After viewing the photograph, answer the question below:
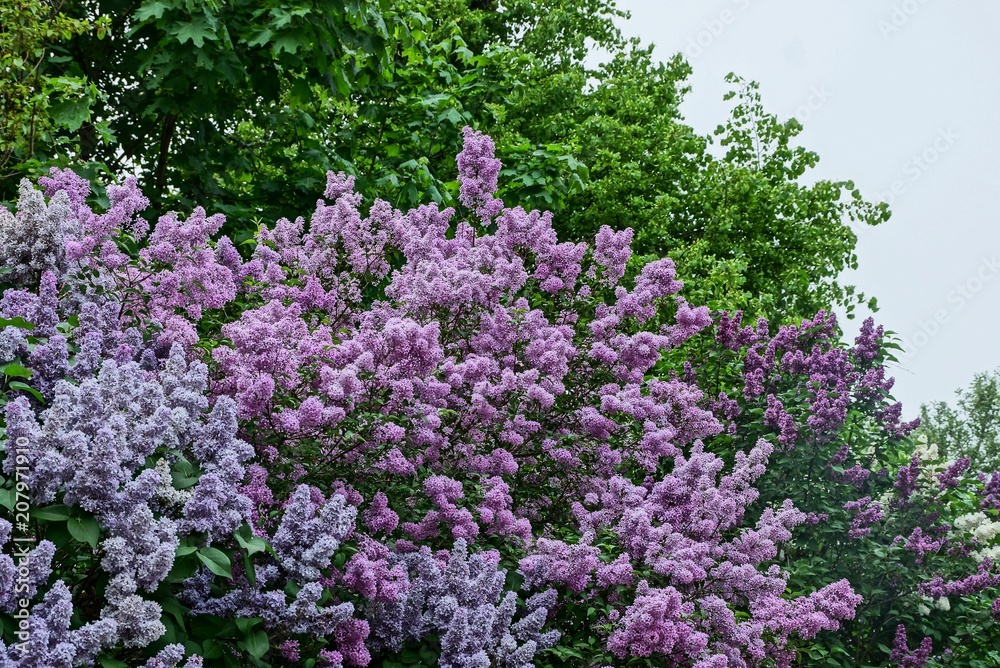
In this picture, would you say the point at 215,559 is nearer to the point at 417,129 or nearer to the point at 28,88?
the point at 28,88

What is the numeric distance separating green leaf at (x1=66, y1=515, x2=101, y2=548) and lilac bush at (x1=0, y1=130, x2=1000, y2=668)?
1 cm

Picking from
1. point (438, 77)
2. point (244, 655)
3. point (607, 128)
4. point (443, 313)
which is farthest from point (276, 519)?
point (607, 128)

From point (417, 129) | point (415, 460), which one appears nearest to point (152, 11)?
point (417, 129)

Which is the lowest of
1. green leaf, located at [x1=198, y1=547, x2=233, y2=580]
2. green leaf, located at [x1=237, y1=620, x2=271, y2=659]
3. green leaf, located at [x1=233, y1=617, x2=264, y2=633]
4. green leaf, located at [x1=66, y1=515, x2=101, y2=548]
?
green leaf, located at [x1=237, y1=620, x2=271, y2=659]

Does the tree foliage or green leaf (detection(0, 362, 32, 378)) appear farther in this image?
the tree foliage

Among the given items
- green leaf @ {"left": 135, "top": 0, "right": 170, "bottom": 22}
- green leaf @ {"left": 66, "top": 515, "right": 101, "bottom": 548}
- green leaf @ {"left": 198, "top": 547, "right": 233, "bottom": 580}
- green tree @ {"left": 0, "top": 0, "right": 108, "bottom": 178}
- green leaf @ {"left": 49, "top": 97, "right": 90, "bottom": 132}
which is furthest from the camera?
green leaf @ {"left": 135, "top": 0, "right": 170, "bottom": 22}

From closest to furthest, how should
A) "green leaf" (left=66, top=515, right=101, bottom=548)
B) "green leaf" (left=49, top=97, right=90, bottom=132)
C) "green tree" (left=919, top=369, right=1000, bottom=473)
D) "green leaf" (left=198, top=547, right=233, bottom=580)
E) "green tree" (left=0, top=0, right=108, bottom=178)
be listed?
"green leaf" (left=66, top=515, right=101, bottom=548) → "green leaf" (left=198, top=547, right=233, bottom=580) → "green tree" (left=0, top=0, right=108, bottom=178) → "green leaf" (left=49, top=97, right=90, bottom=132) → "green tree" (left=919, top=369, right=1000, bottom=473)

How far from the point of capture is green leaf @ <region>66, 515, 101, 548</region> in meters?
3.16

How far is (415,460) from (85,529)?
2.02 meters

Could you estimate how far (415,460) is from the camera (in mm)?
5000

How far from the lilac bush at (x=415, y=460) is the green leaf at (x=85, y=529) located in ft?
0.04

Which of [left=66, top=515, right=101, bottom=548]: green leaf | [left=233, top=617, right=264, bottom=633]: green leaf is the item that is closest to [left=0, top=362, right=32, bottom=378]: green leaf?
[left=66, top=515, right=101, bottom=548]: green leaf

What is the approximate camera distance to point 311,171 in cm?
1020

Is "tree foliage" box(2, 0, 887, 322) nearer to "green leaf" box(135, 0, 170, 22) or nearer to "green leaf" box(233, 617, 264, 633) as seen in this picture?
"green leaf" box(135, 0, 170, 22)
